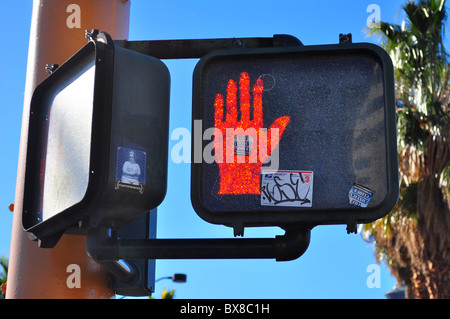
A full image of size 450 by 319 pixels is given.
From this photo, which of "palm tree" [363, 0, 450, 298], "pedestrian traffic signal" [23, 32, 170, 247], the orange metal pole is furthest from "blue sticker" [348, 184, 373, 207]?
"palm tree" [363, 0, 450, 298]

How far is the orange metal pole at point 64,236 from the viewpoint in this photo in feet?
9.24

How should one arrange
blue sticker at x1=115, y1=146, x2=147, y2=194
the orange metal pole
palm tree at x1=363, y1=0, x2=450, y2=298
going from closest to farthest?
blue sticker at x1=115, y1=146, x2=147, y2=194, the orange metal pole, palm tree at x1=363, y1=0, x2=450, y2=298

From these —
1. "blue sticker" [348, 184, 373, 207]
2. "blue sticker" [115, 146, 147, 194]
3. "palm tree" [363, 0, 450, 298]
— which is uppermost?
"palm tree" [363, 0, 450, 298]

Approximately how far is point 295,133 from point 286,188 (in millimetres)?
157

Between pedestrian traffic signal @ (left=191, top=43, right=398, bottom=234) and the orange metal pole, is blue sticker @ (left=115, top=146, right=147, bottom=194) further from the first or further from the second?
the orange metal pole

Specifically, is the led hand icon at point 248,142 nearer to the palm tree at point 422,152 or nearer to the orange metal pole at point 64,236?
the orange metal pole at point 64,236

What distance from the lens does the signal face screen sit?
1.84 meters

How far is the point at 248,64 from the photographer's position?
6.53 feet

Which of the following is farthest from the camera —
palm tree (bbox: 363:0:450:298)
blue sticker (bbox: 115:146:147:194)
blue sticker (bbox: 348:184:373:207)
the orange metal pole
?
palm tree (bbox: 363:0:450:298)

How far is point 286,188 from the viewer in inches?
72.7
